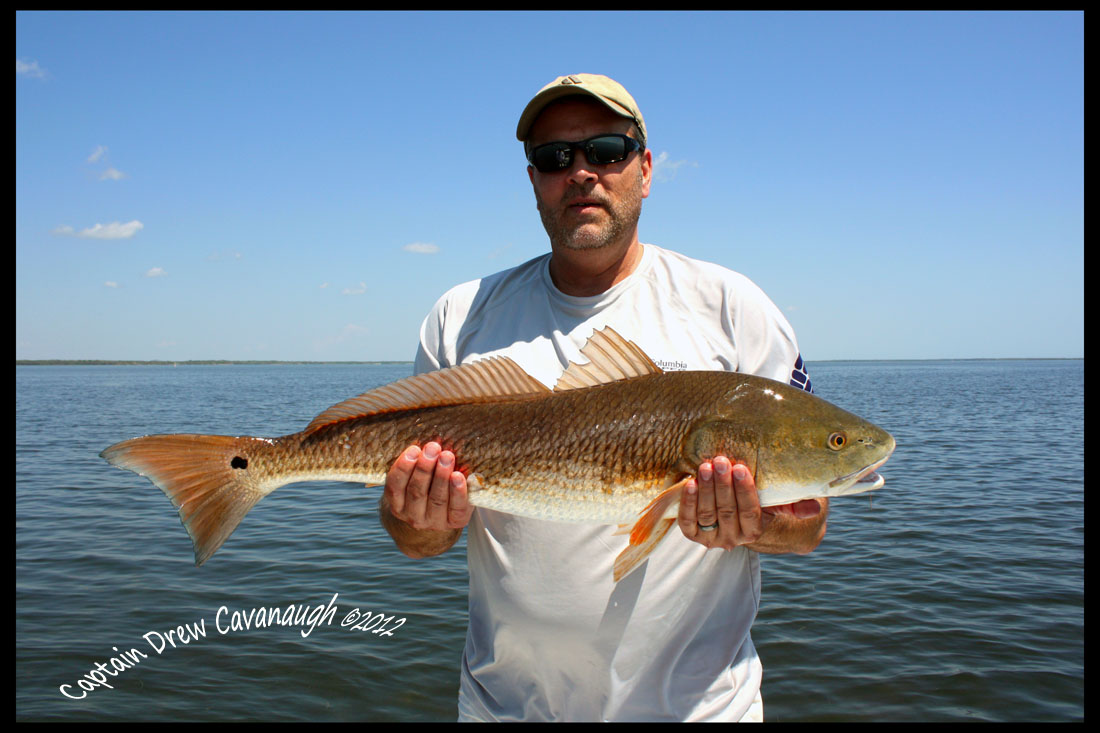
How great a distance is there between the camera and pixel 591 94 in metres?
3.63

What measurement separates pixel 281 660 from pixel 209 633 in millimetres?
1388

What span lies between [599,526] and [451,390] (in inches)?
36.3

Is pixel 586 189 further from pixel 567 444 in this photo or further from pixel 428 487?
pixel 428 487

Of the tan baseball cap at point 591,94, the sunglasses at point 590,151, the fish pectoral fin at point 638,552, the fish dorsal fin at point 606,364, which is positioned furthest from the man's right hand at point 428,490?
the tan baseball cap at point 591,94

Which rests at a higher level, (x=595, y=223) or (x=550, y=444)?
(x=595, y=223)

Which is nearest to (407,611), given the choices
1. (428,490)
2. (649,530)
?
(428,490)

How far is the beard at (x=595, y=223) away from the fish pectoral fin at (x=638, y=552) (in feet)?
4.57

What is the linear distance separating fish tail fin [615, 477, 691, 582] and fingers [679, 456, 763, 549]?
5cm

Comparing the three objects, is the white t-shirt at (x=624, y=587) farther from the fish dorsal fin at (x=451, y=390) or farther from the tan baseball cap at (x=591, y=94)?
the tan baseball cap at (x=591, y=94)

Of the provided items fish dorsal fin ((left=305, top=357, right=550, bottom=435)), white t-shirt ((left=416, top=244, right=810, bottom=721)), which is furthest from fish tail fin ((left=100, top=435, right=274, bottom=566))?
white t-shirt ((left=416, top=244, right=810, bottom=721))

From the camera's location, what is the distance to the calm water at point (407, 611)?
323 inches

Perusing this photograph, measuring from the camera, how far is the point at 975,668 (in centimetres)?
865
